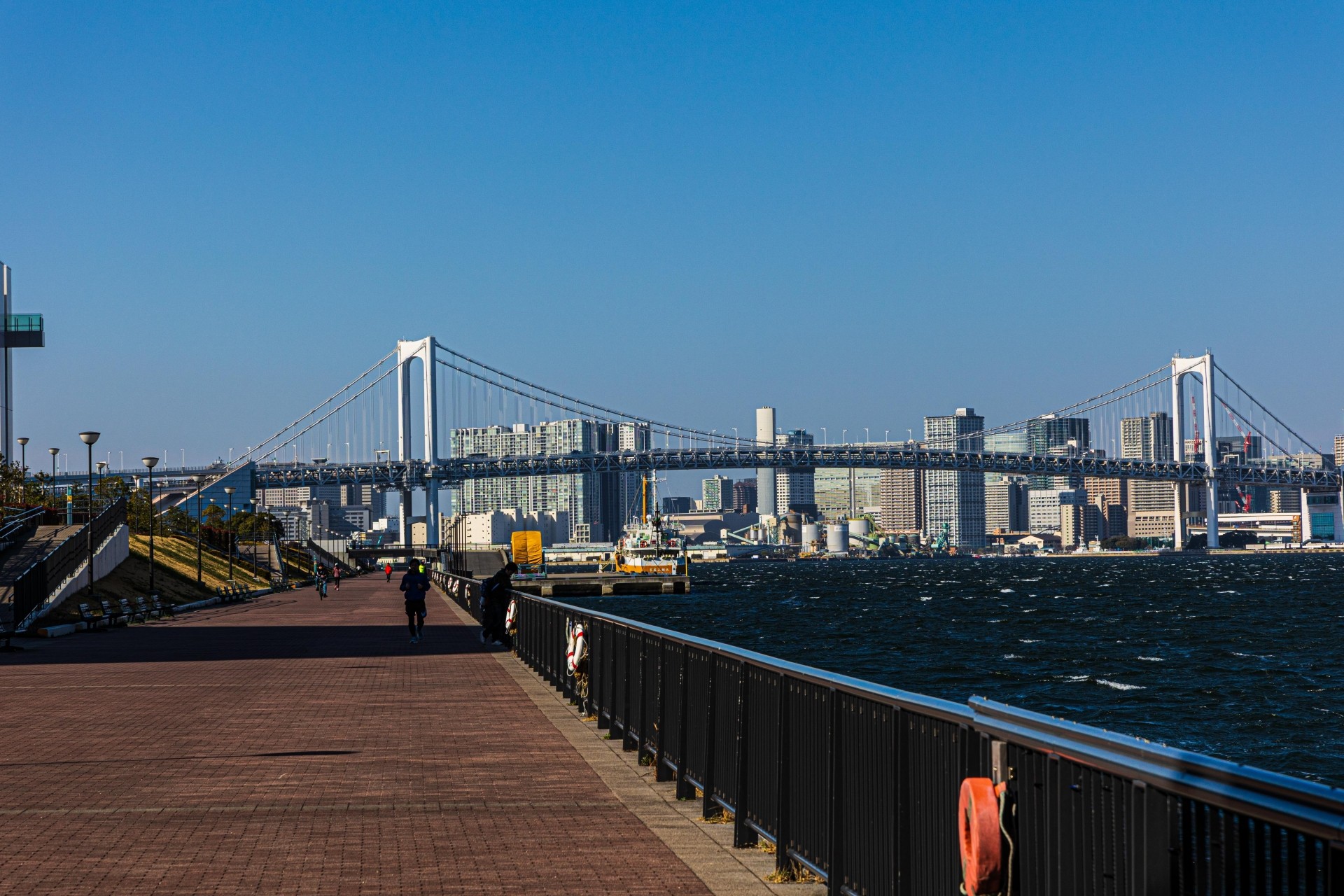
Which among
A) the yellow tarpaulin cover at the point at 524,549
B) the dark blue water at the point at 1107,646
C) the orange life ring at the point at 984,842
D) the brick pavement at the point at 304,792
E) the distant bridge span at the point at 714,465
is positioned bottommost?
the dark blue water at the point at 1107,646

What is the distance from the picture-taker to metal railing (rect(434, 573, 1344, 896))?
11.9 feet

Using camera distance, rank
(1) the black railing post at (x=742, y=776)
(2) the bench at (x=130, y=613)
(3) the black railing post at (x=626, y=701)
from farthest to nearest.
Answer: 1. (2) the bench at (x=130, y=613)
2. (3) the black railing post at (x=626, y=701)
3. (1) the black railing post at (x=742, y=776)

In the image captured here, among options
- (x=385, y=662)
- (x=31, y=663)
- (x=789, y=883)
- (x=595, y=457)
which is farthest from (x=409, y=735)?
(x=595, y=457)

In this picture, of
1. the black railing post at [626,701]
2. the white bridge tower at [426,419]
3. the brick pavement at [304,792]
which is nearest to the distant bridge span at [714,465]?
the white bridge tower at [426,419]

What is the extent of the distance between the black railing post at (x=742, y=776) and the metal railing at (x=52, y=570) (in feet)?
81.2

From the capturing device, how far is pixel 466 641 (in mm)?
28000

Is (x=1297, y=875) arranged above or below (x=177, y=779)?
above

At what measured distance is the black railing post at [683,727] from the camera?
33.1 ft

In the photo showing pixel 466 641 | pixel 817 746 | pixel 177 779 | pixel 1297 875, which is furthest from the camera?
pixel 466 641

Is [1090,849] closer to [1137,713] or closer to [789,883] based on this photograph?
[789,883]

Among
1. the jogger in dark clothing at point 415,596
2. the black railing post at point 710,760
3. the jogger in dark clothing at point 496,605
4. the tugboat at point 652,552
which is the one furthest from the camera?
the tugboat at point 652,552

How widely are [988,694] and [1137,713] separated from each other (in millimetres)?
3240

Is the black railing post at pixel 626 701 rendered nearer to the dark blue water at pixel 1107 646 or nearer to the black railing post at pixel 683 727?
the black railing post at pixel 683 727

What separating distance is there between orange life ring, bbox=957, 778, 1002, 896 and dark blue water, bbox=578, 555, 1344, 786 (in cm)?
1914
